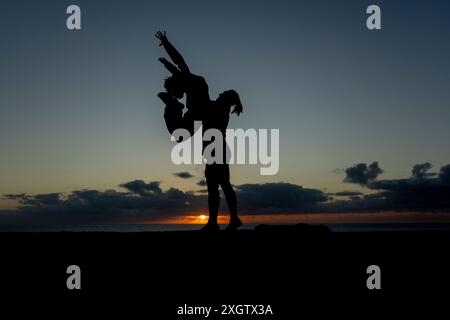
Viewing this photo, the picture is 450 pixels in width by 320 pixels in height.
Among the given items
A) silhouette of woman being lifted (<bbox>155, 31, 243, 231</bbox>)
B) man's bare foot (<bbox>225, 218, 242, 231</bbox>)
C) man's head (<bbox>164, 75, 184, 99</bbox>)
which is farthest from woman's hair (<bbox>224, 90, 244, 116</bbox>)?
man's bare foot (<bbox>225, 218, 242, 231</bbox>)

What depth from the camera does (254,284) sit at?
26.3 ft

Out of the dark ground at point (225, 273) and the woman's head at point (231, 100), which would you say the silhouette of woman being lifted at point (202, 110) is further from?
the dark ground at point (225, 273)

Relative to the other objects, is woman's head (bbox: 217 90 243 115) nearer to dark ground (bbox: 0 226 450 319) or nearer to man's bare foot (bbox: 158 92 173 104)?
man's bare foot (bbox: 158 92 173 104)

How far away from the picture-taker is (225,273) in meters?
8.60

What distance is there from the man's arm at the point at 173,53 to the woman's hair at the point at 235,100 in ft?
3.77

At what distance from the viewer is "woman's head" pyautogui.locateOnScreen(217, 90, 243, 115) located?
1221 cm

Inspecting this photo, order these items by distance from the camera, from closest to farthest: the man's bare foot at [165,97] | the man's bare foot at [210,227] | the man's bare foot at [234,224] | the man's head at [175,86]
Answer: the man's bare foot at [210,227] → the man's bare foot at [234,224] → the man's head at [175,86] → the man's bare foot at [165,97]

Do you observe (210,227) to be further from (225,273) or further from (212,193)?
(225,273)

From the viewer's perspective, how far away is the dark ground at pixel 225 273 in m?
6.95

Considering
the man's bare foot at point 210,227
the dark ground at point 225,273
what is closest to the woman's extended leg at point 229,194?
the man's bare foot at point 210,227

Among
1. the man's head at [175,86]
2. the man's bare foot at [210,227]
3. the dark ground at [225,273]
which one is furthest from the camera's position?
the man's head at [175,86]

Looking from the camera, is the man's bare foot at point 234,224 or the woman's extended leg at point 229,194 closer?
the man's bare foot at point 234,224

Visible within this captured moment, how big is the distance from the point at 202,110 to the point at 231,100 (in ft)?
2.52

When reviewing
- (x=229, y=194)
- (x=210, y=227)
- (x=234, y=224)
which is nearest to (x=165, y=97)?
(x=229, y=194)
